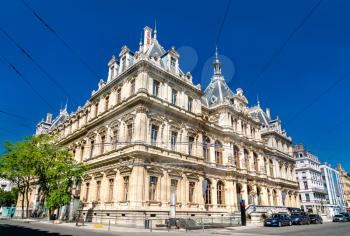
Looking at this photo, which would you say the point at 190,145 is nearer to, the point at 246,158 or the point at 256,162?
the point at 246,158

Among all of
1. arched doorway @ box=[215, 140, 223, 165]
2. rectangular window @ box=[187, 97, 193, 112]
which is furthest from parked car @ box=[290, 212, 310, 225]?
rectangular window @ box=[187, 97, 193, 112]

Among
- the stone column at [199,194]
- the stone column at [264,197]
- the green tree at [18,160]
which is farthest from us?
the stone column at [264,197]

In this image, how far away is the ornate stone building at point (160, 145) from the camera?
83.3 ft

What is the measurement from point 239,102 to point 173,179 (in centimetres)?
2127

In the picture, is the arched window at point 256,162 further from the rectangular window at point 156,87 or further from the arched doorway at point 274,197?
the rectangular window at point 156,87

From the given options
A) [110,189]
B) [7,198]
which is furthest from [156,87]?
[7,198]

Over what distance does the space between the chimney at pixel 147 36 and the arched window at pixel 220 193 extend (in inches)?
821

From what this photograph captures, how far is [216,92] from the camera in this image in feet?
143

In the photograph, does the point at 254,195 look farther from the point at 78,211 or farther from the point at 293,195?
the point at 78,211

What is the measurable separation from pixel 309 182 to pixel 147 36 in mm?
58363

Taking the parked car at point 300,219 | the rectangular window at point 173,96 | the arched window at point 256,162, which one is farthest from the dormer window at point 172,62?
the parked car at point 300,219

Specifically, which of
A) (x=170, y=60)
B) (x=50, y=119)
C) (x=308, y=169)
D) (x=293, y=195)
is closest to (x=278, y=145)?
(x=293, y=195)

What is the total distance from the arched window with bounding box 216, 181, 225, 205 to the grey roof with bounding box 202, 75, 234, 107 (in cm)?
1250

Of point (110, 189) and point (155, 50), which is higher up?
point (155, 50)
